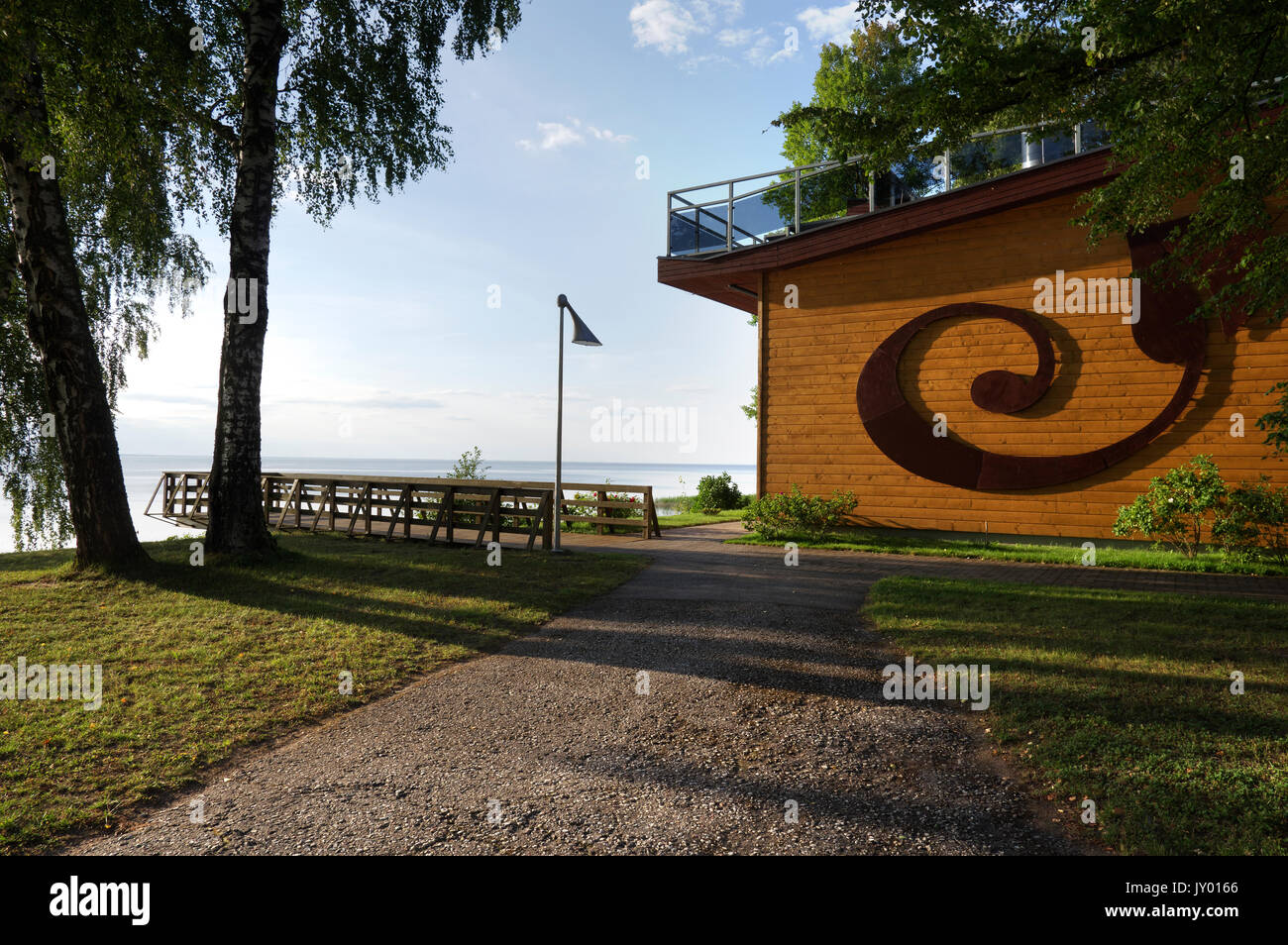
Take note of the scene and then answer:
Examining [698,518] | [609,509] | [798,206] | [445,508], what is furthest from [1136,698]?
[698,518]

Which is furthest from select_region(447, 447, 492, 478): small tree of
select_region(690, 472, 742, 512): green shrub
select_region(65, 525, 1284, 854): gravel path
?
select_region(65, 525, 1284, 854): gravel path

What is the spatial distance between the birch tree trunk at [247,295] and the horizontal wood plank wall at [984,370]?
934 cm

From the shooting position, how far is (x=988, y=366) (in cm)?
1278

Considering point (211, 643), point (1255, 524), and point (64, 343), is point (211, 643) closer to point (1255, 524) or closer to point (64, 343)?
point (64, 343)

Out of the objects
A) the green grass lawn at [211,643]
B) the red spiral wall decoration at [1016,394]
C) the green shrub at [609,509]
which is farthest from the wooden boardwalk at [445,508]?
A: the red spiral wall decoration at [1016,394]

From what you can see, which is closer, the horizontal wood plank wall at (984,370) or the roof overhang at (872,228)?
the horizontal wood plank wall at (984,370)

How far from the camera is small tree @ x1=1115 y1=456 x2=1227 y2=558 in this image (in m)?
10.7

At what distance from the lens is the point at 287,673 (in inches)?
239

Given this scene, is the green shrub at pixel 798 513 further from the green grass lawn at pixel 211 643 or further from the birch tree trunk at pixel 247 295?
the birch tree trunk at pixel 247 295

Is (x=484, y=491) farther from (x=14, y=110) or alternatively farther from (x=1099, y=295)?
(x=1099, y=295)

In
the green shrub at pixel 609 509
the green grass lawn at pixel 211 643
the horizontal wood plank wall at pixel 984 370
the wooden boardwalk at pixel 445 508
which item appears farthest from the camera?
the green shrub at pixel 609 509

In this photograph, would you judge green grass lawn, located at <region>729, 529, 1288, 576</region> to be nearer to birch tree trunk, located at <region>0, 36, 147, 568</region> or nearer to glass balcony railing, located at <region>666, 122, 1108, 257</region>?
glass balcony railing, located at <region>666, 122, 1108, 257</region>

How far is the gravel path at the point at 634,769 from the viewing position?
3.38 meters

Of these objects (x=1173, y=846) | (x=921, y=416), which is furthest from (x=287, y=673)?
(x=921, y=416)
